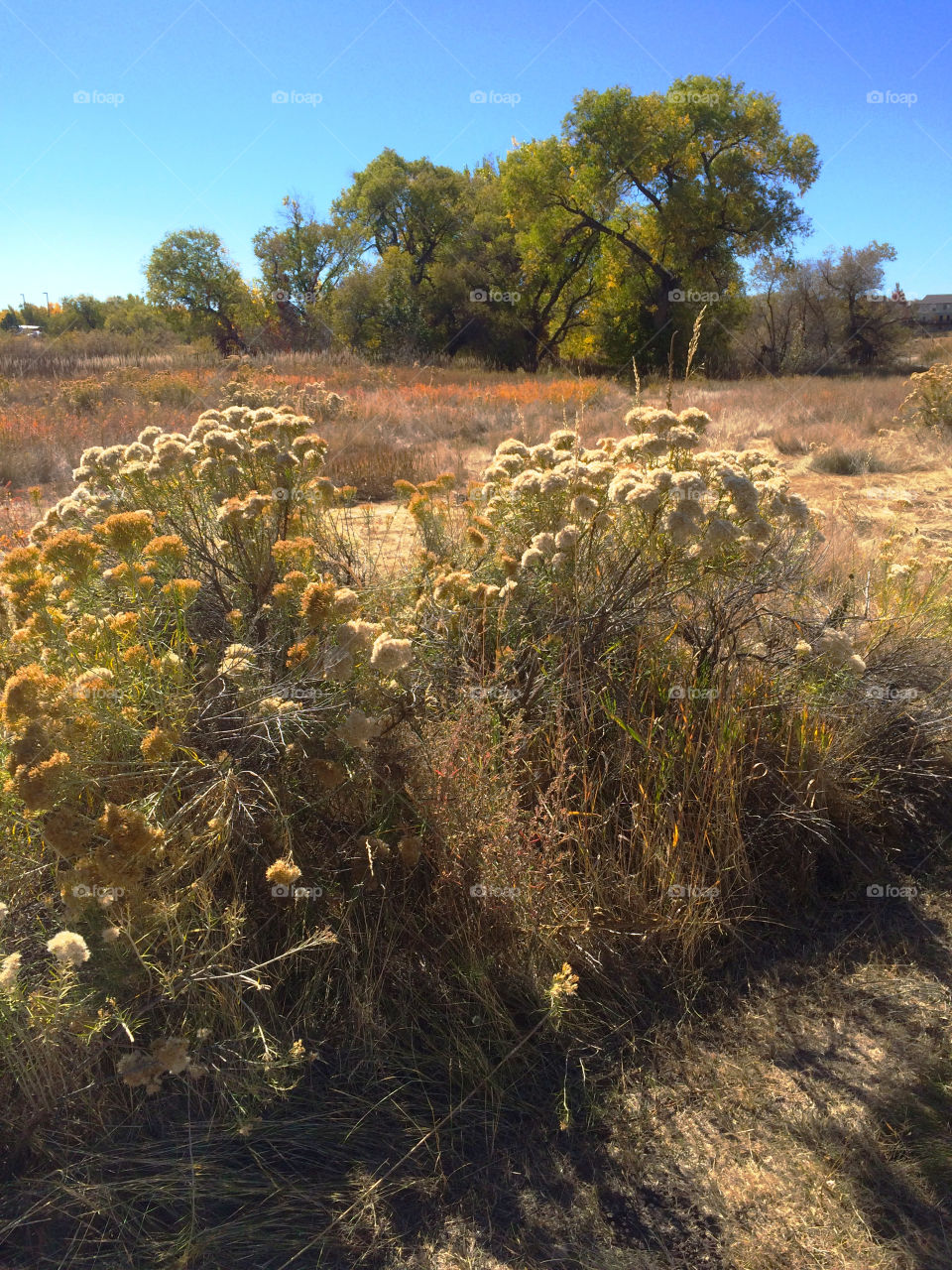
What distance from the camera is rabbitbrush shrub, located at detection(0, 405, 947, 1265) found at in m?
1.81

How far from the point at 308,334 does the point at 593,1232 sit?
104 ft

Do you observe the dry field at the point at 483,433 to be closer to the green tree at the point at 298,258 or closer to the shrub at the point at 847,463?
the shrub at the point at 847,463

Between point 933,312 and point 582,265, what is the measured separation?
20.6 m

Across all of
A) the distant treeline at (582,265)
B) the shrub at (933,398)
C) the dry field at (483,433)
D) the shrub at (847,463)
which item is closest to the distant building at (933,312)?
the distant treeline at (582,265)

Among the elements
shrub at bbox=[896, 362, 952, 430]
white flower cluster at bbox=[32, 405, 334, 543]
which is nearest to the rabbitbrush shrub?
white flower cluster at bbox=[32, 405, 334, 543]

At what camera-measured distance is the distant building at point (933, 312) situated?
33231mm

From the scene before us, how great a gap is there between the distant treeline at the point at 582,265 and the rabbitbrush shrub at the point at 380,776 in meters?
20.3

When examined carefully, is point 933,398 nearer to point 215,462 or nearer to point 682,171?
point 215,462

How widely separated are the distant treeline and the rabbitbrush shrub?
20.3 metres

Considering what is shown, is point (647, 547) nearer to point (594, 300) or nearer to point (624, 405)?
point (624, 405)

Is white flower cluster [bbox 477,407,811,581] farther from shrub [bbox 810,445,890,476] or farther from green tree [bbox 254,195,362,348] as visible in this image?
green tree [bbox 254,195,362,348]

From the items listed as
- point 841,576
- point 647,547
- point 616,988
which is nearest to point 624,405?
point 841,576

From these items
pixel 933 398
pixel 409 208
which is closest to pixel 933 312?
pixel 409 208

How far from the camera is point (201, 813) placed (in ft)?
6.77
